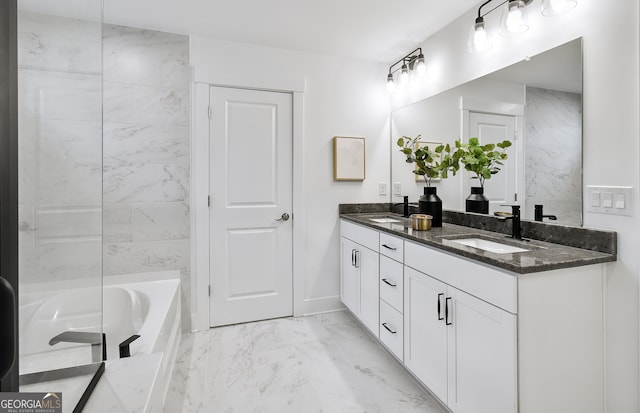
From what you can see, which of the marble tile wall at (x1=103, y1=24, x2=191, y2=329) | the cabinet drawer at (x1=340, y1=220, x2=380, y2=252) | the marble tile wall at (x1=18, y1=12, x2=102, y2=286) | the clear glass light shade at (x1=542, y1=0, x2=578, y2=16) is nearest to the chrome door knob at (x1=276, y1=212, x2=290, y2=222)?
the cabinet drawer at (x1=340, y1=220, x2=380, y2=252)

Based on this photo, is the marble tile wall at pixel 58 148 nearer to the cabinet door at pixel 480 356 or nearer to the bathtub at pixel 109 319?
the bathtub at pixel 109 319

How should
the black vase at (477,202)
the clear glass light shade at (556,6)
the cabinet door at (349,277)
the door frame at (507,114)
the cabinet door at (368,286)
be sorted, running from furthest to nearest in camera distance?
the cabinet door at (349,277) → the cabinet door at (368,286) → the black vase at (477,202) → the door frame at (507,114) → the clear glass light shade at (556,6)

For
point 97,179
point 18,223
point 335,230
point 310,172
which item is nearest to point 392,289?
point 335,230

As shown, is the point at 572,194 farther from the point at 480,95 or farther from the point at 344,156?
the point at 344,156

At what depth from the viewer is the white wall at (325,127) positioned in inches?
110

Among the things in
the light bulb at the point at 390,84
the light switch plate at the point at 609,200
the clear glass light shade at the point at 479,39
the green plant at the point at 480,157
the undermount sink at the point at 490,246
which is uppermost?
the light bulb at the point at 390,84

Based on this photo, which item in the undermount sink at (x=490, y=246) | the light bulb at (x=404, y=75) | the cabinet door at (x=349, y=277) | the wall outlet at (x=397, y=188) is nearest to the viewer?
the undermount sink at (x=490, y=246)

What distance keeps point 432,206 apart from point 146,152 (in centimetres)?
222

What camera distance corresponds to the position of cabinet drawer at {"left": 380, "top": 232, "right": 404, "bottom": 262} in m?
1.97

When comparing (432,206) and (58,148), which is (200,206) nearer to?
(432,206)

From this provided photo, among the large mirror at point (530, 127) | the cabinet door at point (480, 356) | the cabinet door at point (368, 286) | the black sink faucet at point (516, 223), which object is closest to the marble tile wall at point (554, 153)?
the large mirror at point (530, 127)

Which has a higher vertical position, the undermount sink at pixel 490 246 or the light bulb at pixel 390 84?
the light bulb at pixel 390 84

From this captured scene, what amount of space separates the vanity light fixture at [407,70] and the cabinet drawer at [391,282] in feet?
5.11

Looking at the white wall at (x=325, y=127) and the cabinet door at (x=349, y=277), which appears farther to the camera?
the white wall at (x=325, y=127)
